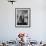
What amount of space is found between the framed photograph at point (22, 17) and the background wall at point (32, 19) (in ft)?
0.38

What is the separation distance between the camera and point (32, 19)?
529cm

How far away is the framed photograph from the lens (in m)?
5.30

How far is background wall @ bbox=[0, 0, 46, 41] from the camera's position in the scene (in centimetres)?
529

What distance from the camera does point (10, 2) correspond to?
17.5 ft

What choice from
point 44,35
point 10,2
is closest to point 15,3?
point 10,2

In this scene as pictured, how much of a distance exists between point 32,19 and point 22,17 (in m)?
0.39

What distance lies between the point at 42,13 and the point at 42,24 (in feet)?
1.38

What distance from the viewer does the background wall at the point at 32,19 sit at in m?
5.29

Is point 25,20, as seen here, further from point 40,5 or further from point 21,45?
point 21,45

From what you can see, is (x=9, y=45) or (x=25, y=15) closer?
(x=9, y=45)

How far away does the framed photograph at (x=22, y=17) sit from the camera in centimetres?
530

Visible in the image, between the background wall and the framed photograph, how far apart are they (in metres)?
0.11

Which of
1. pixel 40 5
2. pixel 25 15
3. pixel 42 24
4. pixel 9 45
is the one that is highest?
pixel 40 5

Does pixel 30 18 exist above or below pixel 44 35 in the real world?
above
